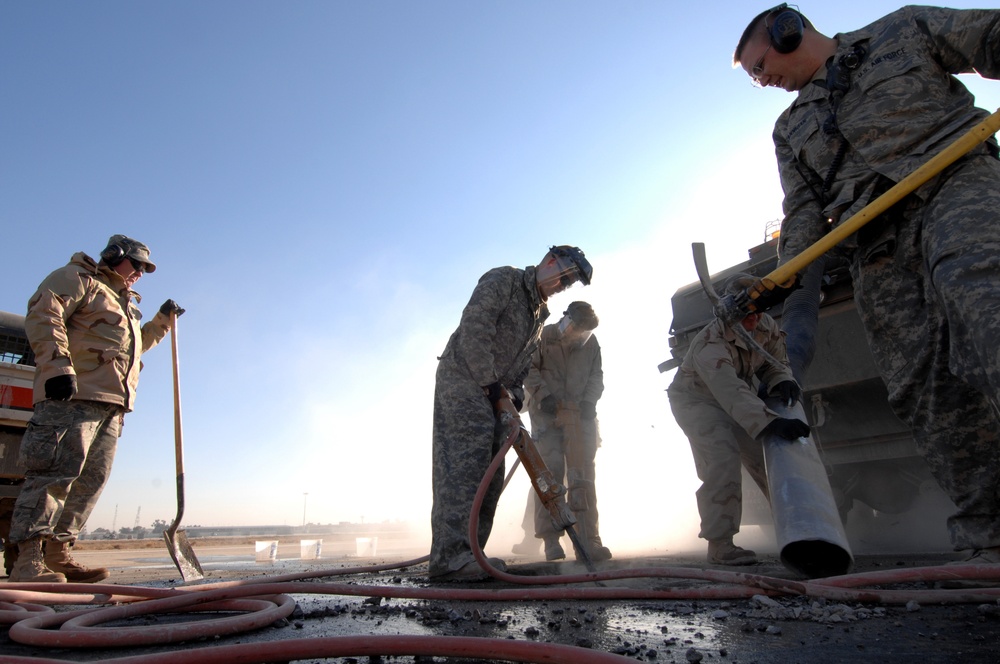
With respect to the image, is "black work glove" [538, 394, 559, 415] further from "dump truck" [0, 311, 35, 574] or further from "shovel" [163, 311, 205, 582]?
"dump truck" [0, 311, 35, 574]

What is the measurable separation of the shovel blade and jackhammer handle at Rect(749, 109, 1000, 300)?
3.81 meters

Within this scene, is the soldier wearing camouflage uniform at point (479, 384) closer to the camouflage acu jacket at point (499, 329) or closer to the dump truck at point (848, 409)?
the camouflage acu jacket at point (499, 329)

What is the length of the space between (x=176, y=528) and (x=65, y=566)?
2.41 ft

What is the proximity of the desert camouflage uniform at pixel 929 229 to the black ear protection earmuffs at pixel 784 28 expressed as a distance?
0.64 feet

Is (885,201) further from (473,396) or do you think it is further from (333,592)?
(333,592)

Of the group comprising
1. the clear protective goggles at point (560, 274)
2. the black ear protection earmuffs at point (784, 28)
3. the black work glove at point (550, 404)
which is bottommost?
the black work glove at point (550, 404)

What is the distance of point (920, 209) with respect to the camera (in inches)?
87.4

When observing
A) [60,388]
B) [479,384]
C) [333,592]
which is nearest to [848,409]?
[479,384]

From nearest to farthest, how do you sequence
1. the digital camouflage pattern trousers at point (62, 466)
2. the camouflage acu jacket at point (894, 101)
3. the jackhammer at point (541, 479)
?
the camouflage acu jacket at point (894, 101), the jackhammer at point (541, 479), the digital camouflage pattern trousers at point (62, 466)

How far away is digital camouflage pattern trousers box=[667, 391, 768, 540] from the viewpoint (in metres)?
3.32

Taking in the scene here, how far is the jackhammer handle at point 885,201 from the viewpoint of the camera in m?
2.06

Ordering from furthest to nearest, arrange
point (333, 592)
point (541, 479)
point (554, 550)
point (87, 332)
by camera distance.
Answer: point (554, 550), point (87, 332), point (541, 479), point (333, 592)

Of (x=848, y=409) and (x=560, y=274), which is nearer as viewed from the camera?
(x=560, y=274)

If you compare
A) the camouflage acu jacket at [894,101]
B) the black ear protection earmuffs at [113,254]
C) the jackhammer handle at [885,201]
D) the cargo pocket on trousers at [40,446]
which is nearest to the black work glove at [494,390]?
the jackhammer handle at [885,201]
